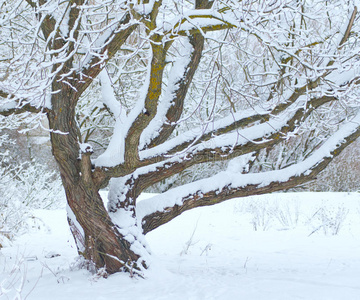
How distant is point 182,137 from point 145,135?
20.4 inches

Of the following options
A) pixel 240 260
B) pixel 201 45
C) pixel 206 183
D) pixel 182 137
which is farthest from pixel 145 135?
pixel 240 260

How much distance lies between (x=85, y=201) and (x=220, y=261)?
1940 millimetres

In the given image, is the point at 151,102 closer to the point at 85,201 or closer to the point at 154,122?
the point at 154,122

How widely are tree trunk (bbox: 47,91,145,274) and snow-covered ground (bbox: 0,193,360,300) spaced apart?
174 mm

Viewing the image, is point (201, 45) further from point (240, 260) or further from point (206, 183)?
point (240, 260)

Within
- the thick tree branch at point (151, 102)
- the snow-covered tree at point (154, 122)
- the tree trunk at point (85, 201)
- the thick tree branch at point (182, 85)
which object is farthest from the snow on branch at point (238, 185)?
the thick tree branch at point (151, 102)

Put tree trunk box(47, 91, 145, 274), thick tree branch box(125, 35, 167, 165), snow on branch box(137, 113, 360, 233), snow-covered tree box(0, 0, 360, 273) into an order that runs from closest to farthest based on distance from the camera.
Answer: thick tree branch box(125, 35, 167, 165)
snow-covered tree box(0, 0, 360, 273)
tree trunk box(47, 91, 145, 274)
snow on branch box(137, 113, 360, 233)

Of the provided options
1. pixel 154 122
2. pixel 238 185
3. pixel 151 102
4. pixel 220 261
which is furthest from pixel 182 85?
pixel 220 261

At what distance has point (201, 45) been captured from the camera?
12.1 ft

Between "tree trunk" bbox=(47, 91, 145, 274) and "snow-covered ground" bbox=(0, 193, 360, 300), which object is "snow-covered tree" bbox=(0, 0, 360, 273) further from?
"snow-covered ground" bbox=(0, 193, 360, 300)

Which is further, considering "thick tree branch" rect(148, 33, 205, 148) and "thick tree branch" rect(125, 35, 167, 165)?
"thick tree branch" rect(148, 33, 205, 148)

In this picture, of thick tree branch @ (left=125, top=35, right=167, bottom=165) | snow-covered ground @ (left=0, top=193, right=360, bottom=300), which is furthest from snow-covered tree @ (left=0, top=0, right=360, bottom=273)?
snow-covered ground @ (left=0, top=193, right=360, bottom=300)

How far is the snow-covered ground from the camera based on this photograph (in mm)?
3164

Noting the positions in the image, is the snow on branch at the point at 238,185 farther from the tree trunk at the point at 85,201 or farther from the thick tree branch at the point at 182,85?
the thick tree branch at the point at 182,85
